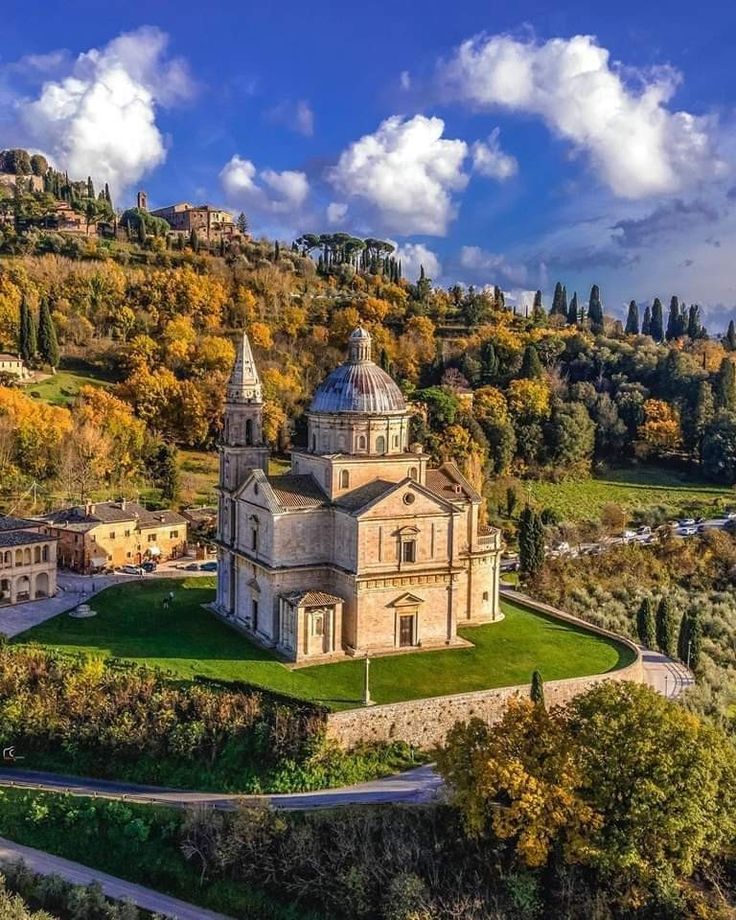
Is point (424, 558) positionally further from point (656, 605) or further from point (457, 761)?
point (656, 605)

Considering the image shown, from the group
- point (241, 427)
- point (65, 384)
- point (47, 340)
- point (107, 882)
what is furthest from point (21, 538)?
point (47, 340)

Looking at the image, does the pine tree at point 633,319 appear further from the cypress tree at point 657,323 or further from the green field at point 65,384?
the green field at point 65,384

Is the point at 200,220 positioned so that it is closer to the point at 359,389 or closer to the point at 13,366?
the point at 13,366

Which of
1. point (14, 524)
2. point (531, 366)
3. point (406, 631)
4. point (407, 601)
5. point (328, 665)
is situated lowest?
point (328, 665)

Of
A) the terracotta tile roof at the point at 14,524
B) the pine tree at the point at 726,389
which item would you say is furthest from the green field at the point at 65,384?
the pine tree at the point at 726,389

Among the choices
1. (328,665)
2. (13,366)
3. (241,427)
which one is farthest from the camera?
(13,366)
